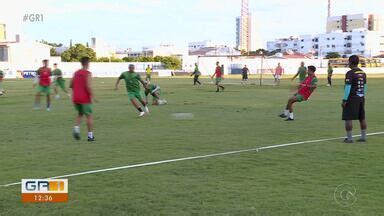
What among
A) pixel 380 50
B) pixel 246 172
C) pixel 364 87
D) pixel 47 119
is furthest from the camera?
pixel 380 50

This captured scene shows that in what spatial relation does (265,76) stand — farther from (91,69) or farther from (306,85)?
(306,85)

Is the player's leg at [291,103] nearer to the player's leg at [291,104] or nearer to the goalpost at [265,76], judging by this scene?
the player's leg at [291,104]

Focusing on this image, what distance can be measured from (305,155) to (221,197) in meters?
3.45

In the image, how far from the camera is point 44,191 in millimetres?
6281

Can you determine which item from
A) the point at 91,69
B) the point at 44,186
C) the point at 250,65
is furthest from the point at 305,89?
the point at 250,65

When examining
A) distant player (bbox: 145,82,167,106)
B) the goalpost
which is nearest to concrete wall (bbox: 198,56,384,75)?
the goalpost

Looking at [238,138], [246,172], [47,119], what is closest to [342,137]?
[238,138]

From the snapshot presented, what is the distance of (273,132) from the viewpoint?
504 inches

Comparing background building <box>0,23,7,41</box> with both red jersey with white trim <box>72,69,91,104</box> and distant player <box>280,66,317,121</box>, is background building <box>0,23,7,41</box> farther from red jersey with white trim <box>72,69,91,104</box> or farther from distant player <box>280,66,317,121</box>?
red jersey with white trim <box>72,69,91,104</box>

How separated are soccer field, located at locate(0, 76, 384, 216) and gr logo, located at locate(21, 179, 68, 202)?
0.17 metres

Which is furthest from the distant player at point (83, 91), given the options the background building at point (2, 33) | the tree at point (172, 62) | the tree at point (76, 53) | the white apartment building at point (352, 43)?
the white apartment building at point (352, 43)

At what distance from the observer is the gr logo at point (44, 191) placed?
6215mm

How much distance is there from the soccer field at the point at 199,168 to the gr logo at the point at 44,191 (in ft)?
0.55

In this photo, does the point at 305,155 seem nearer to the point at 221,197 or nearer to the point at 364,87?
the point at 364,87
